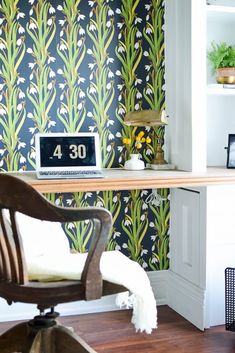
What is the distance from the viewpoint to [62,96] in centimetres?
287

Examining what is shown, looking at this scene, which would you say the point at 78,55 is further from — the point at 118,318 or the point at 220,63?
the point at 118,318

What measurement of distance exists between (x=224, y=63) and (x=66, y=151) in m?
1.07

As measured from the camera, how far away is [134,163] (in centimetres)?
287

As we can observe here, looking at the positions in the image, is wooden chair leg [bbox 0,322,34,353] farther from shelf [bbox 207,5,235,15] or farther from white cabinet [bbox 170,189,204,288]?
shelf [bbox 207,5,235,15]

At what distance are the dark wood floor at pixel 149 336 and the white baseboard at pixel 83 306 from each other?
47 mm

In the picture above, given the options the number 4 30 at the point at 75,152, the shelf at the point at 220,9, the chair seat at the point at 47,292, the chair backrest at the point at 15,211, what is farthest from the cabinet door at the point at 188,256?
the chair backrest at the point at 15,211

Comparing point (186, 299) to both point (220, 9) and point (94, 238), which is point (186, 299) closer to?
point (94, 238)

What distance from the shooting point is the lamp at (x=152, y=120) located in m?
2.81

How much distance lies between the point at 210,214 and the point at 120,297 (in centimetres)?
91

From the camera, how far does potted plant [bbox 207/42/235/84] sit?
9.45ft

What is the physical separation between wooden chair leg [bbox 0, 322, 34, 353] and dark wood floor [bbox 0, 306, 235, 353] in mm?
569

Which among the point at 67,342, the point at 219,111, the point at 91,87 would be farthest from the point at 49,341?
the point at 219,111

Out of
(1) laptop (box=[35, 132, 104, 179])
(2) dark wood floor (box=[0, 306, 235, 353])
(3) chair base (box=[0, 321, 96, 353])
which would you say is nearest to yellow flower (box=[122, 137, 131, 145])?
(1) laptop (box=[35, 132, 104, 179])

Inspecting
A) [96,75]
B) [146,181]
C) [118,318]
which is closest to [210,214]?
[146,181]
